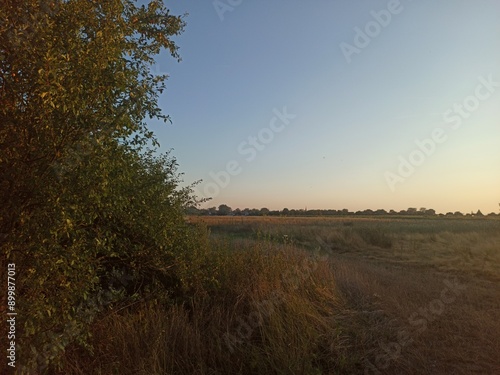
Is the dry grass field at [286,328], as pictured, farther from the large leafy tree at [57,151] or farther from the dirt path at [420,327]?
the large leafy tree at [57,151]

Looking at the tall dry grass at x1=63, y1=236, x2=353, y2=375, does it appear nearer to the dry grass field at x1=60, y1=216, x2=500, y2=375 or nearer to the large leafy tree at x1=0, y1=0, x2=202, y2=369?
the dry grass field at x1=60, y1=216, x2=500, y2=375

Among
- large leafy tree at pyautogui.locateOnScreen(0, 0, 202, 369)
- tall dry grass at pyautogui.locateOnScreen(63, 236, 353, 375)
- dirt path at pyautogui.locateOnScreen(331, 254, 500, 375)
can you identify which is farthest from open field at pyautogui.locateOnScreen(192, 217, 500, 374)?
large leafy tree at pyautogui.locateOnScreen(0, 0, 202, 369)

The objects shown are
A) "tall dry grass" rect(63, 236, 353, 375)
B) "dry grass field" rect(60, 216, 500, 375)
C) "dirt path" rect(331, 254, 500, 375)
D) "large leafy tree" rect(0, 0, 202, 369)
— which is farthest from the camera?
"dirt path" rect(331, 254, 500, 375)

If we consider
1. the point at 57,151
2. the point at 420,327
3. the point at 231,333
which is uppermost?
the point at 57,151

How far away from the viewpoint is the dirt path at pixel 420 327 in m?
4.91

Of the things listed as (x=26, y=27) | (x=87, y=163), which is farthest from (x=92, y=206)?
(x=26, y=27)

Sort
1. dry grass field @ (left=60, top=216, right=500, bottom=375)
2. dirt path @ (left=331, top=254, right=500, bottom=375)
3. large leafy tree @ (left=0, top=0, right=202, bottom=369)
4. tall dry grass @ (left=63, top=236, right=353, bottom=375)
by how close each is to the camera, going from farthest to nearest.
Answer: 1. dirt path @ (left=331, top=254, right=500, bottom=375)
2. dry grass field @ (left=60, top=216, right=500, bottom=375)
3. tall dry grass @ (left=63, top=236, right=353, bottom=375)
4. large leafy tree @ (left=0, top=0, right=202, bottom=369)

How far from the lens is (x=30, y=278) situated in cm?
362

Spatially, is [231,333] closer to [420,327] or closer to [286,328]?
[286,328]

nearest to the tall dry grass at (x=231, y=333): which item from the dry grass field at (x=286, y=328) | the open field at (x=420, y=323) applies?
the dry grass field at (x=286, y=328)

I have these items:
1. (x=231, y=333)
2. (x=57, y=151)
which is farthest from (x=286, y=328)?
(x=57, y=151)

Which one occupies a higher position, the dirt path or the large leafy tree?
the large leafy tree

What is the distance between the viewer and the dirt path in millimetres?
4914

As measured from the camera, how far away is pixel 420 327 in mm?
5957
